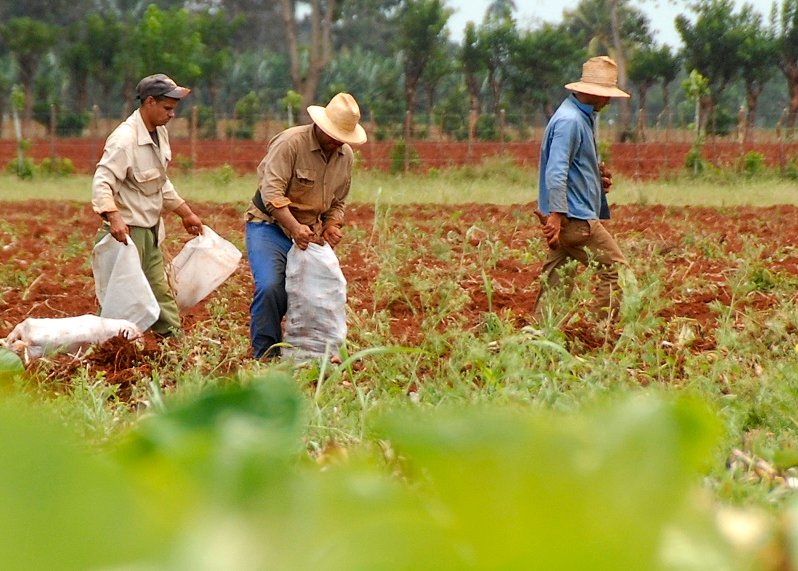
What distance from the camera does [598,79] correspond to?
643 cm

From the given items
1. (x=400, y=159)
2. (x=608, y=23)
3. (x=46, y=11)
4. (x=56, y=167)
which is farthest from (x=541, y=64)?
(x=56, y=167)

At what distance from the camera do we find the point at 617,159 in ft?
76.2

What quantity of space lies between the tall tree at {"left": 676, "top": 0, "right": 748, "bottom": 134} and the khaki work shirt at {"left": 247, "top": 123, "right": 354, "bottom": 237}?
32.5 metres

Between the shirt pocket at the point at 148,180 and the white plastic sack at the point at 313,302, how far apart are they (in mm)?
827

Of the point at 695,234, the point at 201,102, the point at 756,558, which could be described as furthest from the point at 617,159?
the point at 201,102

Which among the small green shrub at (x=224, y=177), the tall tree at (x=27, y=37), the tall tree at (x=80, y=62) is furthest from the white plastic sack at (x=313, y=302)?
the tall tree at (x=80, y=62)

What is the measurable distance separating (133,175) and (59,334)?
3.08 feet

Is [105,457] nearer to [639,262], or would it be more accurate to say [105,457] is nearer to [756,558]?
[756,558]

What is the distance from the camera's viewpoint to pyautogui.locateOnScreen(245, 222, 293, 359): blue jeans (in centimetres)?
559

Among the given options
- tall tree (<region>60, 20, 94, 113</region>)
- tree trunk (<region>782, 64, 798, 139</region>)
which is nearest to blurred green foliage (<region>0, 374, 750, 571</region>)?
tree trunk (<region>782, 64, 798, 139</region>)

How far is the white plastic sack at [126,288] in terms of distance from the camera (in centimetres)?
566

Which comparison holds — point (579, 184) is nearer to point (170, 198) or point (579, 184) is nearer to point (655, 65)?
point (170, 198)

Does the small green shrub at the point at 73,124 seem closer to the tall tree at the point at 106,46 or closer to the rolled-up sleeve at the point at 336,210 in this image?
the tall tree at the point at 106,46

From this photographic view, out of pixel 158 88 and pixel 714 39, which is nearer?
pixel 158 88
